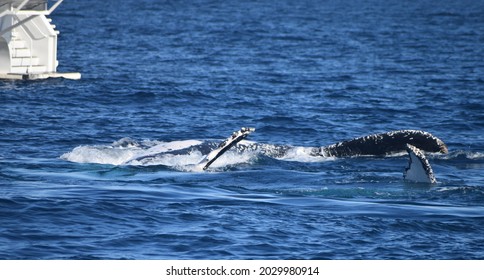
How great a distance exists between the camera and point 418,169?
23.1m

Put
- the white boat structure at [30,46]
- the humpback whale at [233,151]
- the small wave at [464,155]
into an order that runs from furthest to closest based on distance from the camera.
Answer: the white boat structure at [30,46] < the small wave at [464,155] < the humpback whale at [233,151]

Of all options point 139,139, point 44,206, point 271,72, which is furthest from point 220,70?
point 44,206

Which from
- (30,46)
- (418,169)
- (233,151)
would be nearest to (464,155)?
(418,169)

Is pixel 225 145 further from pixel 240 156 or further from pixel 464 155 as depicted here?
pixel 464 155

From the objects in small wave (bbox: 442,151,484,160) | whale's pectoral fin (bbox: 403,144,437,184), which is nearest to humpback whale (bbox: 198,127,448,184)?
small wave (bbox: 442,151,484,160)

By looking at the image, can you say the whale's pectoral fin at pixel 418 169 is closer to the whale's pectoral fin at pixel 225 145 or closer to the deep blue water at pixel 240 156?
the deep blue water at pixel 240 156

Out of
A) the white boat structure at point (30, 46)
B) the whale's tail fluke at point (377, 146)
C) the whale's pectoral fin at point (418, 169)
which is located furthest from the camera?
the white boat structure at point (30, 46)

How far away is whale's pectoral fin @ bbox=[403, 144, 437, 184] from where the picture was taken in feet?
74.7

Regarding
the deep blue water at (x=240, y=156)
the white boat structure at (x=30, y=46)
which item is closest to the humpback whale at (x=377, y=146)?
the deep blue water at (x=240, y=156)

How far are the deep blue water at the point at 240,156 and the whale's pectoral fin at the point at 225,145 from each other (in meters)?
0.33

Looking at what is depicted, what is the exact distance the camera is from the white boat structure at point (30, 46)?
43969 mm

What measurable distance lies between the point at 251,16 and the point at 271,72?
59.2 metres

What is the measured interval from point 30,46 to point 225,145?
2283 centimetres

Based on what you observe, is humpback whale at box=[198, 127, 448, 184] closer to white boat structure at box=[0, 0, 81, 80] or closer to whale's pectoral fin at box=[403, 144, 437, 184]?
whale's pectoral fin at box=[403, 144, 437, 184]
